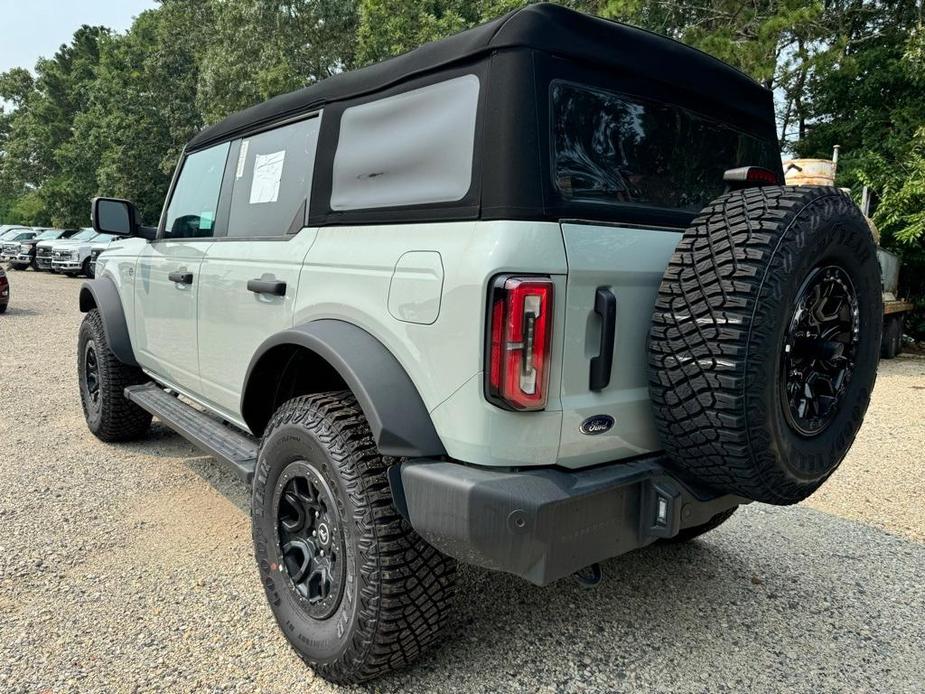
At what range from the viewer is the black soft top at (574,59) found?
1948 mm

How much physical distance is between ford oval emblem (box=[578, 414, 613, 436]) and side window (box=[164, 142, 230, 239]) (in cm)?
234

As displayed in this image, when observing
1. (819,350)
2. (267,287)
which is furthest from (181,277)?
(819,350)

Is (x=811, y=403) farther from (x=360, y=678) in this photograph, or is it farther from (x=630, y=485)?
(x=360, y=678)

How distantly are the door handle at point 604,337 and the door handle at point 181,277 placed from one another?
229 centimetres

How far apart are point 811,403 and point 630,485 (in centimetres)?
66

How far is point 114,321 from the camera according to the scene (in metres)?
4.33

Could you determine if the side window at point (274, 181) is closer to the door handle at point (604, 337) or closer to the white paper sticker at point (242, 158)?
the white paper sticker at point (242, 158)

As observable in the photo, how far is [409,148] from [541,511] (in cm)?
126

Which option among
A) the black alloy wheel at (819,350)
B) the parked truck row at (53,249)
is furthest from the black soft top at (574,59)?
the parked truck row at (53,249)

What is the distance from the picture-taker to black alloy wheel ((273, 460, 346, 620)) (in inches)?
86.5

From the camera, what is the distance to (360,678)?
2150 mm

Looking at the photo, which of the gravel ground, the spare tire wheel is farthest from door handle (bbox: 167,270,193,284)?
the spare tire wheel

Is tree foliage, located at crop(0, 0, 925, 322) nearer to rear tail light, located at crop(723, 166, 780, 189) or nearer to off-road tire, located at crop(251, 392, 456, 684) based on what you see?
rear tail light, located at crop(723, 166, 780, 189)

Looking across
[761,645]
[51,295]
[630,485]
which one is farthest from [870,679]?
[51,295]
